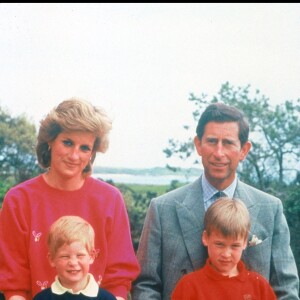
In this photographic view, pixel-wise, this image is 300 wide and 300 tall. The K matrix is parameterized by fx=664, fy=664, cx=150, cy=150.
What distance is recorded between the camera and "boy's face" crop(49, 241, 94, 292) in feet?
10.5

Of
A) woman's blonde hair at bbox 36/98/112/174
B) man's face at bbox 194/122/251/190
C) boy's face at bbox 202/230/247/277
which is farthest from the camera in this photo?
man's face at bbox 194/122/251/190

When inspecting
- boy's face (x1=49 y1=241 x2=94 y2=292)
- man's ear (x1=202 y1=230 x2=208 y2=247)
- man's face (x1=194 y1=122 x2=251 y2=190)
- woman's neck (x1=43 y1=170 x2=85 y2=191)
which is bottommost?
boy's face (x1=49 y1=241 x2=94 y2=292)

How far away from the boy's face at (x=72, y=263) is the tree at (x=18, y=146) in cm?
164

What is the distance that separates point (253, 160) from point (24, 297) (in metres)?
2.10

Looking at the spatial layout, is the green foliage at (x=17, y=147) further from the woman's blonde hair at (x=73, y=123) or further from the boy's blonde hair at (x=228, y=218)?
the boy's blonde hair at (x=228, y=218)

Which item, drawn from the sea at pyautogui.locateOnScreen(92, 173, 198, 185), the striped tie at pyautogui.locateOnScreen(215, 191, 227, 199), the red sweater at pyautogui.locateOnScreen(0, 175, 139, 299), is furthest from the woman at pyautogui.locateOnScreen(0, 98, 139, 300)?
the sea at pyautogui.locateOnScreen(92, 173, 198, 185)

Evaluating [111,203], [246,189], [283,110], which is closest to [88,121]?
[111,203]

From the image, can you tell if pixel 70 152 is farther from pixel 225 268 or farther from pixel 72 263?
pixel 225 268

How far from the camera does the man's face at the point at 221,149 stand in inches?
144

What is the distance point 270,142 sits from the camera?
4848 mm

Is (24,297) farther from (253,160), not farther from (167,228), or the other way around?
(253,160)

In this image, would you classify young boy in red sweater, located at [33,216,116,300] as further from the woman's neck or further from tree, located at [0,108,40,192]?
tree, located at [0,108,40,192]

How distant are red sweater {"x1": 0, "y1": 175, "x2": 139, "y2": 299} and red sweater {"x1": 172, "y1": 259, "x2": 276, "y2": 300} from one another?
1.08 feet

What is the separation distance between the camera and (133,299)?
375 centimetres
